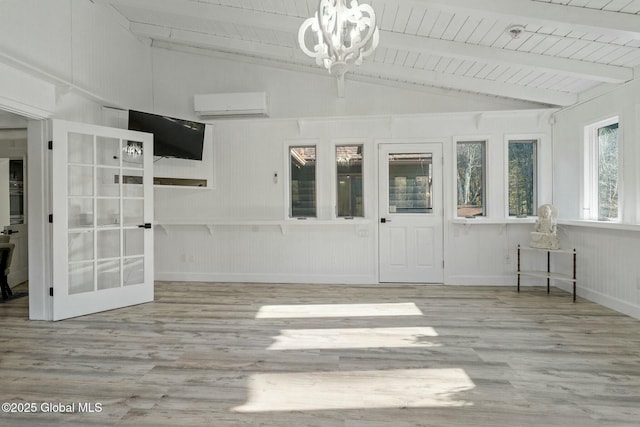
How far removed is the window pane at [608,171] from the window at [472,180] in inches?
53.5

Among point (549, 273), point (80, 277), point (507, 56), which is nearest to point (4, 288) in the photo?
point (80, 277)

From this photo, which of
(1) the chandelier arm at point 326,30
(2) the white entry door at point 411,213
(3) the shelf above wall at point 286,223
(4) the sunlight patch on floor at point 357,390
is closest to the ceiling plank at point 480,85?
(2) the white entry door at point 411,213

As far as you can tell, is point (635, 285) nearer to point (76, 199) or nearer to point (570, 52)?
point (570, 52)

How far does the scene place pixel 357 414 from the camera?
1933 millimetres

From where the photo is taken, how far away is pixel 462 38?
11.5 ft

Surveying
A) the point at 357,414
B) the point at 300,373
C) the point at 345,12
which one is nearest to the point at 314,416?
the point at 357,414

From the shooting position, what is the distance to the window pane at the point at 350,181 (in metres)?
5.22

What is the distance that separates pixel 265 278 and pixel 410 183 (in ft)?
8.87

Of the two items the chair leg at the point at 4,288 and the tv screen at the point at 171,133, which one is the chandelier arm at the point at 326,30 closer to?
the tv screen at the point at 171,133

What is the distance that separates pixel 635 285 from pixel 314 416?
3748mm

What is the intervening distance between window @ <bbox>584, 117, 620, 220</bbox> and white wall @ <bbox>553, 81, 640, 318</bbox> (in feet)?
0.29

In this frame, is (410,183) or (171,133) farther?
(410,183)

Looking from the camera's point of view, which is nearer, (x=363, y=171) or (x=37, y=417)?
(x=37, y=417)

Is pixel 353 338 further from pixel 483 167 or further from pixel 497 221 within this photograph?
pixel 483 167
